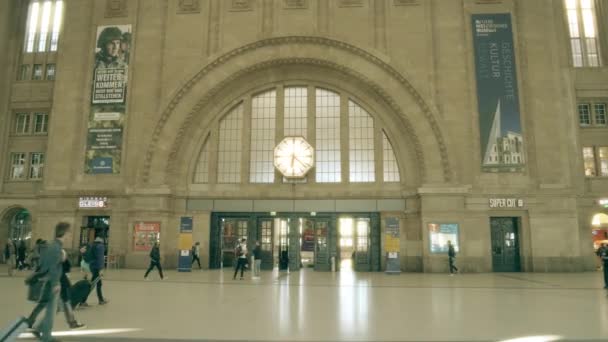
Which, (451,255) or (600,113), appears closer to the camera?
(451,255)

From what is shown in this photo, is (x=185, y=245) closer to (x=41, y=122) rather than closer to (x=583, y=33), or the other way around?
(x=41, y=122)

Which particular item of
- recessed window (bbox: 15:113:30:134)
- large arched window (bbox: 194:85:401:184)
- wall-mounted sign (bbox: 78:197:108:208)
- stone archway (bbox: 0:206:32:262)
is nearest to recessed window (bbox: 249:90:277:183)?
large arched window (bbox: 194:85:401:184)

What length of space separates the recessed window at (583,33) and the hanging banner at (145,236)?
2932 centimetres

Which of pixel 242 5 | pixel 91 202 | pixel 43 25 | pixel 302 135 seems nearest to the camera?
pixel 91 202

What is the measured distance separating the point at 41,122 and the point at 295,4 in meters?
20.1

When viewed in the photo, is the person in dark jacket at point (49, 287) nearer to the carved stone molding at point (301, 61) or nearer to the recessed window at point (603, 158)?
the carved stone molding at point (301, 61)

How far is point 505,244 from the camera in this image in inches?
987

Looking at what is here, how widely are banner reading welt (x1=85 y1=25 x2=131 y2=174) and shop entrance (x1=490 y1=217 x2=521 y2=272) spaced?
23.6 metres

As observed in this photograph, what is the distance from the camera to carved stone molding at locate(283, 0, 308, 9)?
1077 inches

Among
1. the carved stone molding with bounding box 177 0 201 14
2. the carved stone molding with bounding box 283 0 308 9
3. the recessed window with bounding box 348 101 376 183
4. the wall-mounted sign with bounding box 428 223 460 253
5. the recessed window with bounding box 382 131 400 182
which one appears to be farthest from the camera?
the carved stone molding with bounding box 177 0 201 14

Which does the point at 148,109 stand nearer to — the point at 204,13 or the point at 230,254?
the point at 204,13

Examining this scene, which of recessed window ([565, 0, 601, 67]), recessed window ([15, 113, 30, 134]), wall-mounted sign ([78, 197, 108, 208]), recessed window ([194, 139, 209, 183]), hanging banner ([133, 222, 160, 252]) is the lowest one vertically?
hanging banner ([133, 222, 160, 252])

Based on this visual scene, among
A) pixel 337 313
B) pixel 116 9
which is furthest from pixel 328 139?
pixel 337 313

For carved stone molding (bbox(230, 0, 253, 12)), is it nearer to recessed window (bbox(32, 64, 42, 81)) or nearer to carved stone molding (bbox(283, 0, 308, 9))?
carved stone molding (bbox(283, 0, 308, 9))
